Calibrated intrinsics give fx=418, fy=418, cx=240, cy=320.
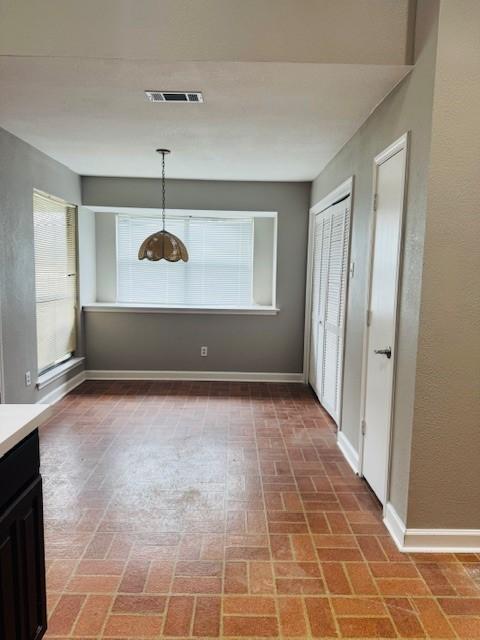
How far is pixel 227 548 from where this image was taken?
2.18m

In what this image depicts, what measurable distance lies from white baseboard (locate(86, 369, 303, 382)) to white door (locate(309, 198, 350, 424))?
1.60 ft

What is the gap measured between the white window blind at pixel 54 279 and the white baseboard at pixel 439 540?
3639mm

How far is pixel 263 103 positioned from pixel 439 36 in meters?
1.09

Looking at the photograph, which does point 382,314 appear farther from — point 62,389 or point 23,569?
point 62,389

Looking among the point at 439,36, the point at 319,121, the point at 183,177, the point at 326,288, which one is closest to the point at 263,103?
the point at 319,121

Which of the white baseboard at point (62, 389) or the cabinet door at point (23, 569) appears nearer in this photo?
the cabinet door at point (23, 569)

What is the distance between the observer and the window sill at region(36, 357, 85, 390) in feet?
13.6

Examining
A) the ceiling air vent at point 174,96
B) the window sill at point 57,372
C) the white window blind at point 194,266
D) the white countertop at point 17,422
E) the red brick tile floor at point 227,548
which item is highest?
the ceiling air vent at point 174,96

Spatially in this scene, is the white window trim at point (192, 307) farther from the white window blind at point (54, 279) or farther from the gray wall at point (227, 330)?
the white window blind at point (54, 279)

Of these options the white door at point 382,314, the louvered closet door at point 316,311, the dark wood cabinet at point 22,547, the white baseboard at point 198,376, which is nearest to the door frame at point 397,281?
the white door at point 382,314

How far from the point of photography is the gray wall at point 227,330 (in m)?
5.23

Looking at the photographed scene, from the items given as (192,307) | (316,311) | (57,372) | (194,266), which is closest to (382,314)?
(316,311)

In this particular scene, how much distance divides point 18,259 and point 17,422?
2.72 metres

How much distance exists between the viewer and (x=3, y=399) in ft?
11.3
